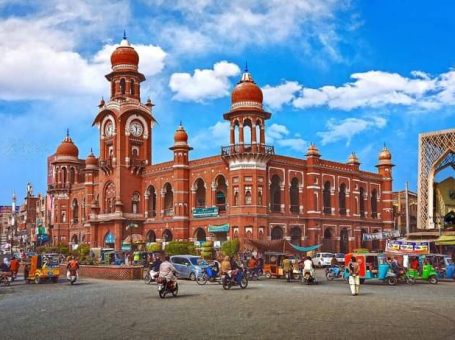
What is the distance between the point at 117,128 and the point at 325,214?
852 inches

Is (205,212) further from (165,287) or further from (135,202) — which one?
(165,287)

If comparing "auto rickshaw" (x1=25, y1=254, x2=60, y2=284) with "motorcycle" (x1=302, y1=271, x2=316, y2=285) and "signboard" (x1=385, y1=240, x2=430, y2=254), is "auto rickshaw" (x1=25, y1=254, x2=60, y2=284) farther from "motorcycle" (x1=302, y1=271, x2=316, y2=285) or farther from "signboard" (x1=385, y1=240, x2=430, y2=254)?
"signboard" (x1=385, y1=240, x2=430, y2=254)

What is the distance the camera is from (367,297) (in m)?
19.3

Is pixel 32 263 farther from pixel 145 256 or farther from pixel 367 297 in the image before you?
pixel 367 297

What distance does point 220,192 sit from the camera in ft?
168

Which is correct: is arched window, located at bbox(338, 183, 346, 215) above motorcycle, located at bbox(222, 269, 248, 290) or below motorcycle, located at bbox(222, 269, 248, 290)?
above

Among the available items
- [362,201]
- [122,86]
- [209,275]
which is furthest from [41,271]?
[362,201]

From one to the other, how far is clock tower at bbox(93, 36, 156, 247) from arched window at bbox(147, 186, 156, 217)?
1.04 m

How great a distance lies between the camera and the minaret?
2021 inches

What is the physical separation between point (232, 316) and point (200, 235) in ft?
124

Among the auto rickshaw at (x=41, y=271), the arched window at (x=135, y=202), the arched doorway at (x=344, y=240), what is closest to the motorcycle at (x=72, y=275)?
the auto rickshaw at (x=41, y=271)

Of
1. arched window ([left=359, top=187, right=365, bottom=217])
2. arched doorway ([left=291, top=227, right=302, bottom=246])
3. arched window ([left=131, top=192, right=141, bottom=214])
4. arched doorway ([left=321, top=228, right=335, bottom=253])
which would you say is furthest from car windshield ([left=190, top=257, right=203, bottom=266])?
arched window ([left=359, top=187, right=365, bottom=217])

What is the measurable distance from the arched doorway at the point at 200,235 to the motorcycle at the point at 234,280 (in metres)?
27.0

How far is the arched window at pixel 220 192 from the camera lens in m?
50.1
